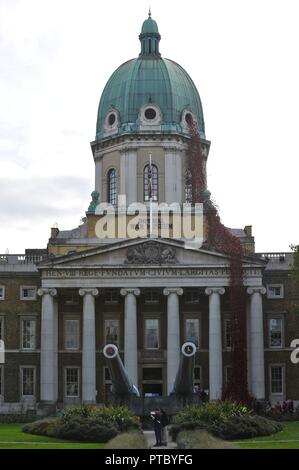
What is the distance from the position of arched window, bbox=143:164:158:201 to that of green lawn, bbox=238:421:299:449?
3705 cm

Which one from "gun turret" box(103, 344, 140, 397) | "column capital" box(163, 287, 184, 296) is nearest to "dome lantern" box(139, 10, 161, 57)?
"column capital" box(163, 287, 184, 296)

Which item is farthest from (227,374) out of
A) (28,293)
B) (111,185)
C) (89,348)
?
(111,185)

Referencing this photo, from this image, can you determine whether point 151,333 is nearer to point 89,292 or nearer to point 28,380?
point 89,292

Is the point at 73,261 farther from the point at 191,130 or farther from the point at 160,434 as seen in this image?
the point at 160,434

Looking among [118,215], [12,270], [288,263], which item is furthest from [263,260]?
[12,270]

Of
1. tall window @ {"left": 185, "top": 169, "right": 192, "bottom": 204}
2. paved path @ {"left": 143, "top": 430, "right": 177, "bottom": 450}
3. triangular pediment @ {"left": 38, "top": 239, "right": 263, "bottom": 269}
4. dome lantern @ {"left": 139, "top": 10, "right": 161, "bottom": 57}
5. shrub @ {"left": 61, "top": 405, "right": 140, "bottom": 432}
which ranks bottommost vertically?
paved path @ {"left": 143, "top": 430, "right": 177, "bottom": 450}

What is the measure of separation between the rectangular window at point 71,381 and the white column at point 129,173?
1557 cm

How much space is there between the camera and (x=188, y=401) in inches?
2244

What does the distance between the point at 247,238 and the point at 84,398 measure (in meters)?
20.4

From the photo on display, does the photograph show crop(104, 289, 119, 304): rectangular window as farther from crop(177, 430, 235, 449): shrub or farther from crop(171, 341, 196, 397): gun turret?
crop(177, 430, 235, 449): shrub

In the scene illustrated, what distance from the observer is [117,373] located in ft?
179

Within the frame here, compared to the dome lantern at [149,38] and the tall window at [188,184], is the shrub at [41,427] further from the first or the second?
the dome lantern at [149,38]

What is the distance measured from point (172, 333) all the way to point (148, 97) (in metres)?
23.3

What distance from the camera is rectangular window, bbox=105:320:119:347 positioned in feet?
275
